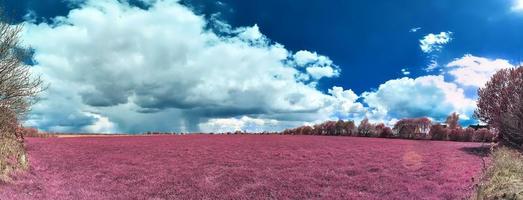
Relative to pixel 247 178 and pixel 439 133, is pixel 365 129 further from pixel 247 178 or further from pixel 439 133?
pixel 247 178

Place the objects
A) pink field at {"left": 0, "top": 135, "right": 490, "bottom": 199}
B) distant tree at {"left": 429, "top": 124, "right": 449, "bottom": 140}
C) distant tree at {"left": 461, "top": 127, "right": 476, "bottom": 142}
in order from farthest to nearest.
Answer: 1. distant tree at {"left": 429, "top": 124, "right": 449, "bottom": 140}
2. distant tree at {"left": 461, "top": 127, "right": 476, "bottom": 142}
3. pink field at {"left": 0, "top": 135, "right": 490, "bottom": 199}

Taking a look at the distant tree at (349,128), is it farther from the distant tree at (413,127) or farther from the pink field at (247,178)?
the pink field at (247,178)

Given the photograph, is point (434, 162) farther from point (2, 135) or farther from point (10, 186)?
point (2, 135)

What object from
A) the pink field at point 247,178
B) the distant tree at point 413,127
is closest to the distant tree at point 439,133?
the distant tree at point 413,127

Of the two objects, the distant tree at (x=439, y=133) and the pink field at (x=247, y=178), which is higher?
the distant tree at (x=439, y=133)

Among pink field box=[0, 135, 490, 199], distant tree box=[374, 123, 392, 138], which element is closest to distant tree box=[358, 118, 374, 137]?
distant tree box=[374, 123, 392, 138]

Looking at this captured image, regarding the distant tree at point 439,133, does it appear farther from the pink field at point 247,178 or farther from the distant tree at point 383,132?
the pink field at point 247,178

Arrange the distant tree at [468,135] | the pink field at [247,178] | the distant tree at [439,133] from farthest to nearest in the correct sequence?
1. the distant tree at [439,133]
2. the distant tree at [468,135]
3. the pink field at [247,178]

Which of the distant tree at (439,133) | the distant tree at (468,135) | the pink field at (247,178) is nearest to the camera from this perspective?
the pink field at (247,178)

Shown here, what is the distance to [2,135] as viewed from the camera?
91.1 ft

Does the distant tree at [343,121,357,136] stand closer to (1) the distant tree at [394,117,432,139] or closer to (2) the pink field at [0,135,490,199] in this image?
(1) the distant tree at [394,117,432,139]

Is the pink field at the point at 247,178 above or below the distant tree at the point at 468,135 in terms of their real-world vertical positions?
below

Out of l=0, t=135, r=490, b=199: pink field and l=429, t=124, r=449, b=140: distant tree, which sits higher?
l=429, t=124, r=449, b=140: distant tree

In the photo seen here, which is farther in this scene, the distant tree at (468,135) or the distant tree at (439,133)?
the distant tree at (439,133)
